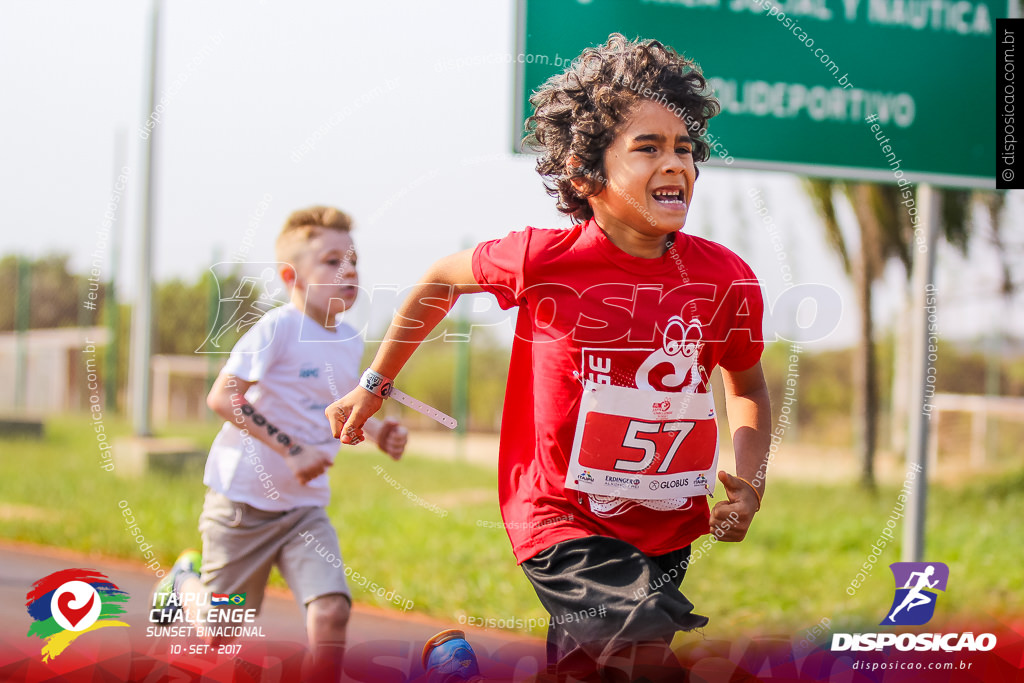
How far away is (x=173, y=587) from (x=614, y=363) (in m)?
2.04

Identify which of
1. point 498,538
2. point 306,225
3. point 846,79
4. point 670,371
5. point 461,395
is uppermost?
point 846,79

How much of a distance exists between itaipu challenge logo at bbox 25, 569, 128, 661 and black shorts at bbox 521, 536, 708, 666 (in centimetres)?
156

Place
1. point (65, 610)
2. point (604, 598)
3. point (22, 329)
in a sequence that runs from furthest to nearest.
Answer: point (22, 329)
point (65, 610)
point (604, 598)

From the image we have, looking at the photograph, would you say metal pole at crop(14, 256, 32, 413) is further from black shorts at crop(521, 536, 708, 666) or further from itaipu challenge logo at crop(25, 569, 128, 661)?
black shorts at crop(521, 536, 708, 666)

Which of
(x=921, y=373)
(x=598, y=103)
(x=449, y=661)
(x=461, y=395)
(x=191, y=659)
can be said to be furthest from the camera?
(x=461, y=395)

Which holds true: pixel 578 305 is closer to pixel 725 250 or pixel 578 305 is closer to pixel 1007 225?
pixel 725 250

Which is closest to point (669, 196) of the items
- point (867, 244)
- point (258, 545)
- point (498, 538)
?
point (258, 545)

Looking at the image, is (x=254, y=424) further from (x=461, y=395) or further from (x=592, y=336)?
(x=461, y=395)

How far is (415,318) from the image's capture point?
96.7 inches

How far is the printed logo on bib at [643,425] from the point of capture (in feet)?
7.51

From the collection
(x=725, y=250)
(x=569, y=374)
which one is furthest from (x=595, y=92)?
(x=569, y=374)

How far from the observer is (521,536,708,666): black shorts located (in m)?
2.13

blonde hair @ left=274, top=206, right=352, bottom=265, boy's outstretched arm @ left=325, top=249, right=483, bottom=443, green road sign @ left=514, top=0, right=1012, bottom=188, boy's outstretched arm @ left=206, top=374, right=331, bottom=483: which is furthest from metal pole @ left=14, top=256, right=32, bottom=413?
boy's outstretched arm @ left=325, top=249, right=483, bottom=443

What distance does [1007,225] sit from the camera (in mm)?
8789
